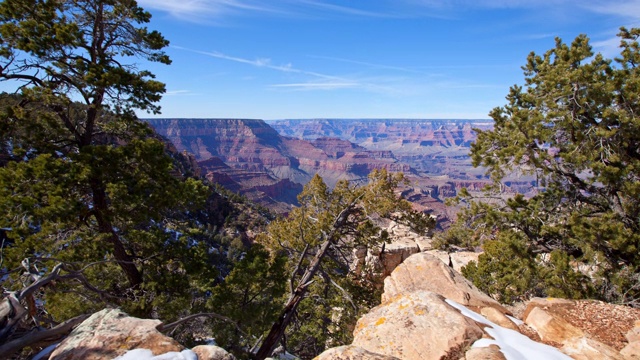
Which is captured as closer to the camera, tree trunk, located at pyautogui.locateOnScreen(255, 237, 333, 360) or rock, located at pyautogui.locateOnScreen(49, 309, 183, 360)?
rock, located at pyautogui.locateOnScreen(49, 309, 183, 360)

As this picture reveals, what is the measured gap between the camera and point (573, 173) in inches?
466

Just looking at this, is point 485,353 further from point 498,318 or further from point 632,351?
point 632,351

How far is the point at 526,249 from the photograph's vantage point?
12.0 meters

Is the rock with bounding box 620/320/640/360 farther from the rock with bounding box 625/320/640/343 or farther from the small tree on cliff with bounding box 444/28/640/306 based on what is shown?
the small tree on cliff with bounding box 444/28/640/306

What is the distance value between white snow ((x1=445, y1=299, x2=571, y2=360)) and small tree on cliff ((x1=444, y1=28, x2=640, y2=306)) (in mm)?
5882

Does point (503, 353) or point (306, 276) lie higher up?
point (503, 353)

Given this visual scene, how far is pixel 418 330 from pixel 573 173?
9.43m

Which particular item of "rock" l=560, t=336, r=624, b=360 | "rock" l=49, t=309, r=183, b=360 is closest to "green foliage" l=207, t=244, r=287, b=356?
Result: "rock" l=49, t=309, r=183, b=360

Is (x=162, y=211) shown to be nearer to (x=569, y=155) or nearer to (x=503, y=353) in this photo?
(x=503, y=353)

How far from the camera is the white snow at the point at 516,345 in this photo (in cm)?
555

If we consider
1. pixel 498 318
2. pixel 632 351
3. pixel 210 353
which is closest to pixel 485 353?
pixel 498 318

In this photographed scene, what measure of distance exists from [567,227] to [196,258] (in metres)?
12.7

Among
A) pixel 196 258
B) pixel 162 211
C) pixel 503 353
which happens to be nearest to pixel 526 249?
pixel 503 353

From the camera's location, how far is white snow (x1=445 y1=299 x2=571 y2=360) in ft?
18.2
